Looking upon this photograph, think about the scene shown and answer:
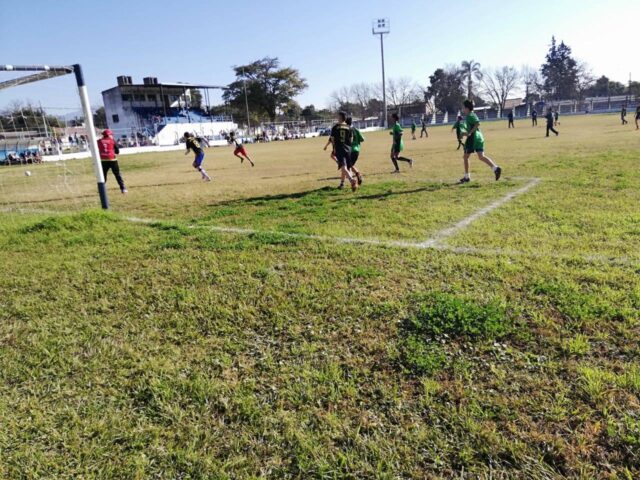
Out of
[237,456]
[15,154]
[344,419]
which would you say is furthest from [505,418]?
[15,154]

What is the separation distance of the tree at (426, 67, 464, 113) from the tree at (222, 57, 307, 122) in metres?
38.0

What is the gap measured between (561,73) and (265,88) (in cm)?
7038

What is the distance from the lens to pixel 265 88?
8538cm

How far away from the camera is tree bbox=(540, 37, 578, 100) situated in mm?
96875

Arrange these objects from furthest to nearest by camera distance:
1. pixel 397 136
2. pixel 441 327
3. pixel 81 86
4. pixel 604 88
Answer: pixel 604 88 → pixel 397 136 → pixel 81 86 → pixel 441 327

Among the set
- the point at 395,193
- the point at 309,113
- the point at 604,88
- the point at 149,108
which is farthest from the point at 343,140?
the point at 604,88

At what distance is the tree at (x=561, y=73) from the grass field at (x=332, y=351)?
11166cm

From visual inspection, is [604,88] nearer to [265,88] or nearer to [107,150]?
[265,88]

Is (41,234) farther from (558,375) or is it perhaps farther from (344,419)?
(558,375)

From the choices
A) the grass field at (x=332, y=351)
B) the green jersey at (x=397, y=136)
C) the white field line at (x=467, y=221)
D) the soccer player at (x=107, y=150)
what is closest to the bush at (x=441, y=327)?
the grass field at (x=332, y=351)

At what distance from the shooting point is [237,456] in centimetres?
216

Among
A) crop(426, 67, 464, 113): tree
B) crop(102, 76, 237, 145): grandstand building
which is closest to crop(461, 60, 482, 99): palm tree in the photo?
crop(426, 67, 464, 113): tree

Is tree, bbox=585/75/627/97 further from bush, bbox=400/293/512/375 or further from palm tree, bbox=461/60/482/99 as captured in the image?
bush, bbox=400/293/512/375

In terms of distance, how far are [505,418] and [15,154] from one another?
29406 millimetres
